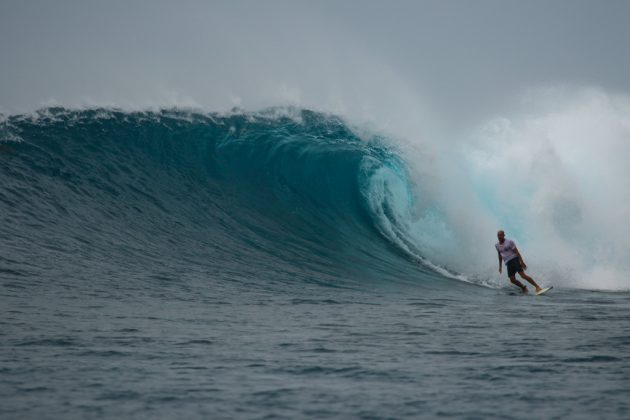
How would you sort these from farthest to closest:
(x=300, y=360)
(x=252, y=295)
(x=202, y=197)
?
(x=202, y=197) → (x=252, y=295) → (x=300, y=360)

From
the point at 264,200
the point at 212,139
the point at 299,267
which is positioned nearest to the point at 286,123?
the point at 212,139

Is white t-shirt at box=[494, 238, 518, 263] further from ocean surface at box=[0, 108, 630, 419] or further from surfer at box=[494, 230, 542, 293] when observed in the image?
ocean surface at box=[0, 108, 630, 419]

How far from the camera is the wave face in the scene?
9938mm

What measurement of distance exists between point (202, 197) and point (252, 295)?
5.85m

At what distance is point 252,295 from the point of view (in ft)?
27.3

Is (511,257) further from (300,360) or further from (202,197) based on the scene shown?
(300,360)

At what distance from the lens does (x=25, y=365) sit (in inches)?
176

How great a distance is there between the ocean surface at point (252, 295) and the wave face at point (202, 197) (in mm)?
54

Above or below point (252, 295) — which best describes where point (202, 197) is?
above

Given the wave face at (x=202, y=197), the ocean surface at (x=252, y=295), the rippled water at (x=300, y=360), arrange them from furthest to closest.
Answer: the wave face at (x=202, y=197) → the ocean surface at (x=252, y=295) → the rippled water at (x=300, y=360)

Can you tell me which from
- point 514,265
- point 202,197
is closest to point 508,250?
point 514,265

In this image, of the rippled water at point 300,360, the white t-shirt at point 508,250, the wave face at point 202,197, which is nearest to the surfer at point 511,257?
the white t-shirt at point 508,250

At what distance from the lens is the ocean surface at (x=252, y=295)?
396 centimetres

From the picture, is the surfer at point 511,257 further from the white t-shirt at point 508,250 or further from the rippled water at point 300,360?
the rippled water at point 300,360
